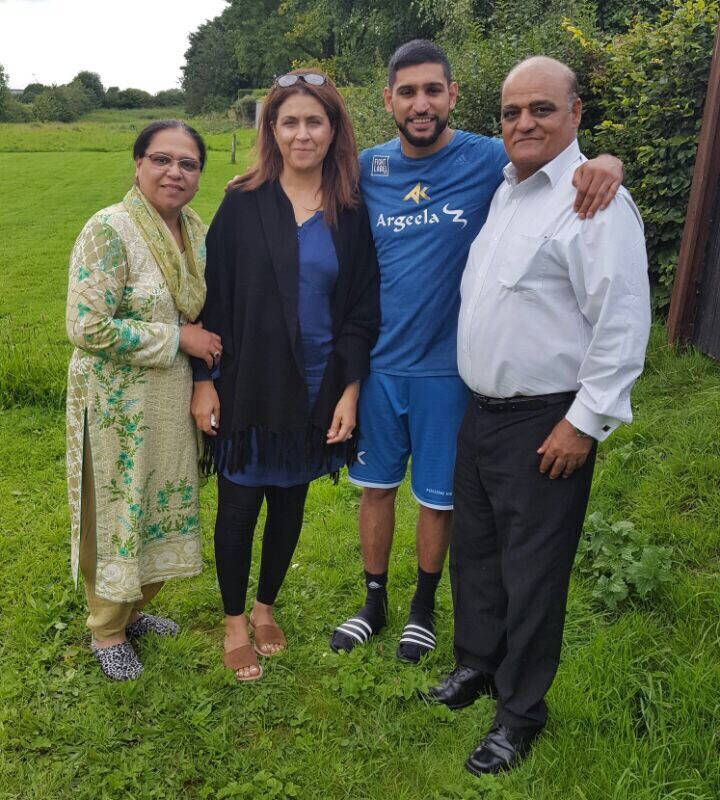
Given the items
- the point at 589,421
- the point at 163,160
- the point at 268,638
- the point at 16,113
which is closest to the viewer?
the point at 589,421

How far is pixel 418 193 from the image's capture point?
2.88m

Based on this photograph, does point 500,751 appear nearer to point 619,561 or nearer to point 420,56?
point 619,561

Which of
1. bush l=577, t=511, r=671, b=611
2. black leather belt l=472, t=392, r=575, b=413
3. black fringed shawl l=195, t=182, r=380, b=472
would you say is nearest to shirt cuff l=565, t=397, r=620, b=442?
black leather belt l=472, t=392, r=575, b=413

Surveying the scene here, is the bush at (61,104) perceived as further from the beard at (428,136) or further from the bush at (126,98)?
the beard at (428,136)

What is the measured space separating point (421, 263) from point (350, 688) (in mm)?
1739

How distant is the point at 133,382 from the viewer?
279cm

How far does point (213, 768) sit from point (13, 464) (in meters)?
3.16

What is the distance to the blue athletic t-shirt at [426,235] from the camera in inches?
112

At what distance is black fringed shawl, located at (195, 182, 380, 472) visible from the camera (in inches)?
110

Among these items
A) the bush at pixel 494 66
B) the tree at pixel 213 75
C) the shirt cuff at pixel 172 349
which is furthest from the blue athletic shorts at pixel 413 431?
the tree at pixel 213 75

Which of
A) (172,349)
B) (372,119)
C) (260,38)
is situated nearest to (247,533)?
(172,349)

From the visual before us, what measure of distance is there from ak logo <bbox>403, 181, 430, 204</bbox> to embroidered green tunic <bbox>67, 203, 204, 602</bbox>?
0.85 meters

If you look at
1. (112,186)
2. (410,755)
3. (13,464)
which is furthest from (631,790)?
(112,186)

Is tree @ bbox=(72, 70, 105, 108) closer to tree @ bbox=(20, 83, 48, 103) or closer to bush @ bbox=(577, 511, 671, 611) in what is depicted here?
tree @ bbox=(20, 83, 48, 103)
